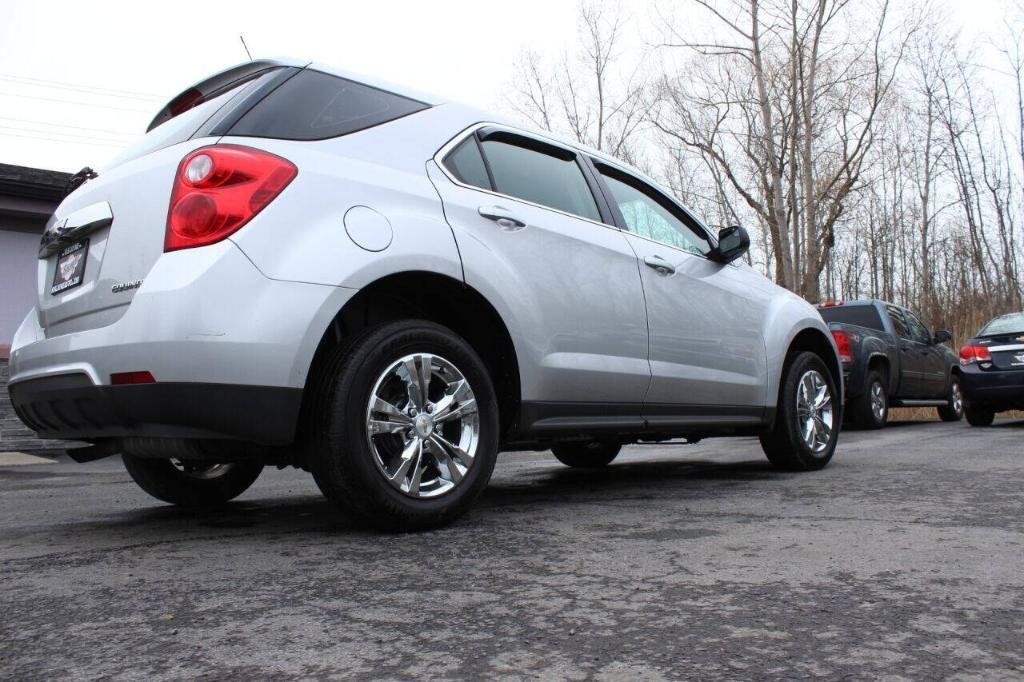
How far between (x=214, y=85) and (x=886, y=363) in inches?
401

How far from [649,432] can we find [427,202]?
6.06ft

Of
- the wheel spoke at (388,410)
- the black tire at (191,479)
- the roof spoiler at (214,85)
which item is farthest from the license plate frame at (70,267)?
the wheel spoke at (388,410)

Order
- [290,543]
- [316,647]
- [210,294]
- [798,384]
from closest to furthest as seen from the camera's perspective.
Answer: [316,647] < [210,294] < [290,543] < [798,384]

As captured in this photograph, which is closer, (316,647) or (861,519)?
(316,647)

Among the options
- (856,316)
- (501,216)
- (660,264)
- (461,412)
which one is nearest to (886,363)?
(856,316)

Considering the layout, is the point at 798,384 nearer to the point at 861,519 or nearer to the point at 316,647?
the point at 861,519

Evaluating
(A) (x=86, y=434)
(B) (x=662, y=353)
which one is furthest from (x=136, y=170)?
(B) (x=662, y=353)

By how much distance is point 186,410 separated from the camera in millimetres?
2822

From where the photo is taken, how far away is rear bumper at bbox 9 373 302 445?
2.82 metres

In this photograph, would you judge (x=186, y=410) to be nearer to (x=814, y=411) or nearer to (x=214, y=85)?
(x=214, y=85)

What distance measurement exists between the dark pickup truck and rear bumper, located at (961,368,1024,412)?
0.41 m

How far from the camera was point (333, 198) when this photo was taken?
3107mm

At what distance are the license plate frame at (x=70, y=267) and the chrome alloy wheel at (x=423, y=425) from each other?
122cm

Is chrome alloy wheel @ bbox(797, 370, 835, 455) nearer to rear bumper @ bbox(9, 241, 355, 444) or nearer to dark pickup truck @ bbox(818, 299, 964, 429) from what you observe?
rear bumper @ bbox(9, 241, 355, 444)
